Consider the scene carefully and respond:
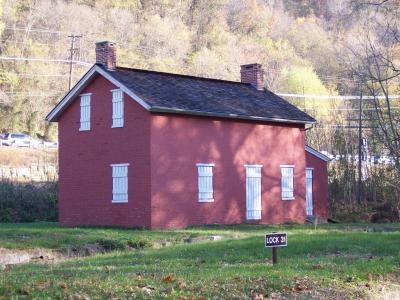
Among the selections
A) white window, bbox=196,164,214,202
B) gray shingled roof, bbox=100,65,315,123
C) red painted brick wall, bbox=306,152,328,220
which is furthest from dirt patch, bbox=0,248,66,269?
red painted brick wall, bbox=306,152,328,220

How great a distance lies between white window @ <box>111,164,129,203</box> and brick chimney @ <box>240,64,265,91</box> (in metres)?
10.3

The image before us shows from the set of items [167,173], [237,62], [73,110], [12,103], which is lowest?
[167,173]

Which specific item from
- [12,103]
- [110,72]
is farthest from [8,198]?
[12,103]

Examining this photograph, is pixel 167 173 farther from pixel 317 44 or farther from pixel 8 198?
pixel 317 44

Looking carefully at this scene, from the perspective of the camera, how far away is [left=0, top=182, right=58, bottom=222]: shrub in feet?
121

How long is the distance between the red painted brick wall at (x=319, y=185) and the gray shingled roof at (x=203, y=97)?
12.5 ft

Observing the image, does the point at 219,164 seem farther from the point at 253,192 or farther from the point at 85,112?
the point at 85,112

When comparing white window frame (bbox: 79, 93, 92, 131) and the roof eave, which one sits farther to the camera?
white window frame (bbox: 79, 93, 92, 131)

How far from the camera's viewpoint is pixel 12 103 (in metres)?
67.6

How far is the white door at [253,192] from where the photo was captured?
32.8m

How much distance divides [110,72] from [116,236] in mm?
8947

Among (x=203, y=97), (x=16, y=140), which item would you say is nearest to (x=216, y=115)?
(x=203, y=97)

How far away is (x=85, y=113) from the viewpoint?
32.2 metres

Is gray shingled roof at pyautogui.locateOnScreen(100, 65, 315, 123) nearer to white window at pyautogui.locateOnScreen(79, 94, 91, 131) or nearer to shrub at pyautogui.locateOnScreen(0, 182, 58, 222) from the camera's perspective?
white window at pyautogui.locateOnScreen(79, 94, 91, 131)
